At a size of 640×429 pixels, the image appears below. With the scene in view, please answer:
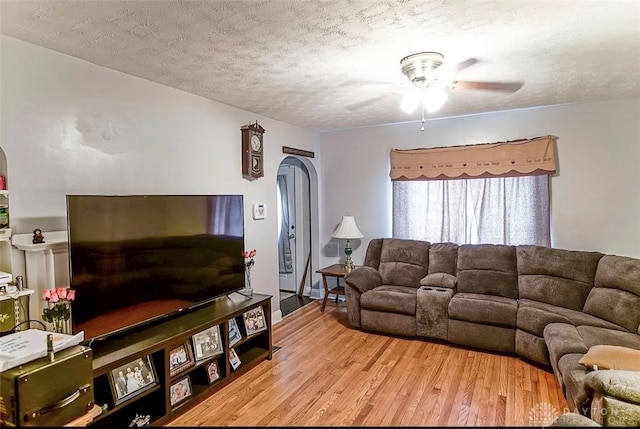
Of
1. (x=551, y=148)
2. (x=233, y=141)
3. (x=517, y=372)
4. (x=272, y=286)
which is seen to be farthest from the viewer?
(x=272, y=286)

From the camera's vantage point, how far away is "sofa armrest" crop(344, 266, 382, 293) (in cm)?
406

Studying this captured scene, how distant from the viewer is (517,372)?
3002 millimetres

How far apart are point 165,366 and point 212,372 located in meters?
0.49

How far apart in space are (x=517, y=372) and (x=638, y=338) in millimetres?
864

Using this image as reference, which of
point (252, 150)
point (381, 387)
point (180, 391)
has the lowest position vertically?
point (381, 387)

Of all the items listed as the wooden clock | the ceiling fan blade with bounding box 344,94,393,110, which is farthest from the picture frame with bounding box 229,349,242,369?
the ceiling fan blade with bounding box 344,94,393,110

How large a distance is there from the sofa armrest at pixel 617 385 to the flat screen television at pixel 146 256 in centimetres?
253

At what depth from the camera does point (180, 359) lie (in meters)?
2.51

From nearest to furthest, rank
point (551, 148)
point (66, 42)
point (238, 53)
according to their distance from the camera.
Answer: point (66, 42) < point (238, 53) < point (551, 148)

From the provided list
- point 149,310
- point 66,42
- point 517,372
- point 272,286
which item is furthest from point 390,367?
point 66,42

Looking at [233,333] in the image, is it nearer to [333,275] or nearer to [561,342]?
[333,275]

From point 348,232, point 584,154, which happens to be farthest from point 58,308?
point 584,154

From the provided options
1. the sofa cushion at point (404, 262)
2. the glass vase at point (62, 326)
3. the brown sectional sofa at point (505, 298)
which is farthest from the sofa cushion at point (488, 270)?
the glass vase at point (62, 326)

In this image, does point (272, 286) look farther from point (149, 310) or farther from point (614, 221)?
point (614, 221)
